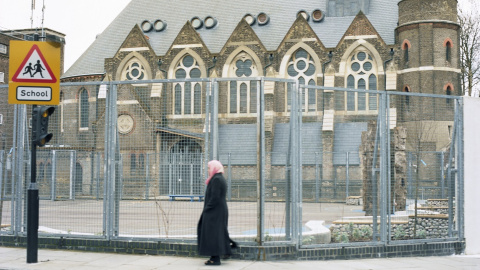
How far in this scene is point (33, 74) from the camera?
11.1 metres

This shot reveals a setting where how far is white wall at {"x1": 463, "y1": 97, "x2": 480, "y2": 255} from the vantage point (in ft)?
42.3

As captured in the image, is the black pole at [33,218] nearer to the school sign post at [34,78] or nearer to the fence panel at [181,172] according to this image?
the school sign post at [34,78]

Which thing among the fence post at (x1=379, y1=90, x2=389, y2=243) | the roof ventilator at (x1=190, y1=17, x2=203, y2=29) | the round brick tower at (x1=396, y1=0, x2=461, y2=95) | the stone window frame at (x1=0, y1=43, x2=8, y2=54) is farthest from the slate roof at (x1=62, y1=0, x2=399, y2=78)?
the fence post at (x1=379, y1=90, x2=389, y2=243)

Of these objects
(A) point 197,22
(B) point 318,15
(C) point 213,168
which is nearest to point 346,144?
(C) point 213,168

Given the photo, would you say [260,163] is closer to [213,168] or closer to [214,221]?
[213,168]

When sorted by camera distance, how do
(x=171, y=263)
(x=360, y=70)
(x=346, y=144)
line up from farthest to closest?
(x=360, y=70) < (x=346, y=144) < (x=171, y=263)

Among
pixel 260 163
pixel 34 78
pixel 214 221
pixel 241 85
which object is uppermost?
pixel 241 85

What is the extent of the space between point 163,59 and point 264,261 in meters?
38.2

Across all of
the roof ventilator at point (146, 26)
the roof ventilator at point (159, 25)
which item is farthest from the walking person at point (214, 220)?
the roof ventilator at point (146, 26)

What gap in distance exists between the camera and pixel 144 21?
173ft

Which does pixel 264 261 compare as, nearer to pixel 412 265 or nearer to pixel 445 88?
pixel 412 265

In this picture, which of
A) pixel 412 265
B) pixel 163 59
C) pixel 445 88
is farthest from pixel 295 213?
pixel 163 59

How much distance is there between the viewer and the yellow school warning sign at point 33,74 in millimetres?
11031

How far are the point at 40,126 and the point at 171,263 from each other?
10.9ft
